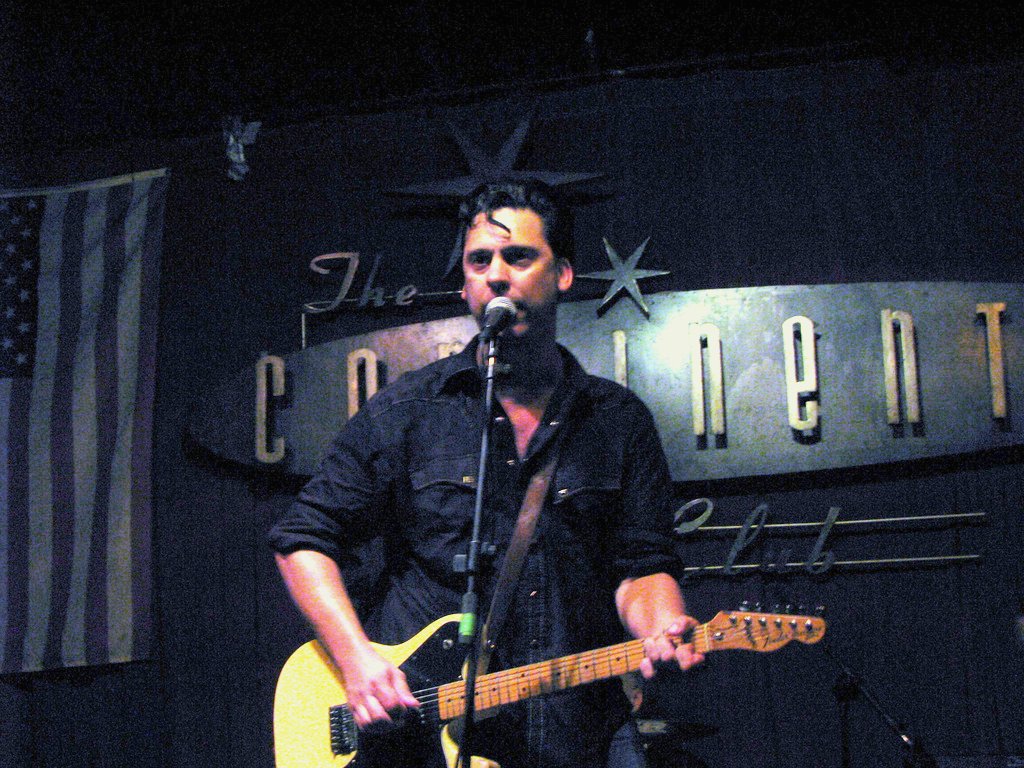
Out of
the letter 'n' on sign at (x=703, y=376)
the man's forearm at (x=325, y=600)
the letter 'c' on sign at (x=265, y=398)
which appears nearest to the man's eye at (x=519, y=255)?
the man's forearm at (x=325, y=600)

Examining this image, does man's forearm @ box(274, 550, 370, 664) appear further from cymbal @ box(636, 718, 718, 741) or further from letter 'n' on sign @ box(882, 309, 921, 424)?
letter 'n' on sign @ box(882, 309, 921, 424)

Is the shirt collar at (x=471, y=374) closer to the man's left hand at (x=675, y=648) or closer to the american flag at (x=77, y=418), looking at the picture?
the man's left hand at (x=675, y=648)

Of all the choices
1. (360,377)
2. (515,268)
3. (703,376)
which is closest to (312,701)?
(515,268)

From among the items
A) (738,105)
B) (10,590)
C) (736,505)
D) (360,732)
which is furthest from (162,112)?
(360,732)

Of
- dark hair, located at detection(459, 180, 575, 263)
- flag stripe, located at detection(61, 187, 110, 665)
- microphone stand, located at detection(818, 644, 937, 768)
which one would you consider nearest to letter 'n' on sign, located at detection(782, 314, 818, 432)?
microphone stand, located at detection(818, 644, 937, 768)

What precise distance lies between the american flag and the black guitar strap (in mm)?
2516

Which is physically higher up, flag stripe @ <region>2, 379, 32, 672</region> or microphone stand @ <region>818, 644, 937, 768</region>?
flag stripe @ <region>2, 379, 32, 672</region>

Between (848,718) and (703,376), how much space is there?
143 centimetres

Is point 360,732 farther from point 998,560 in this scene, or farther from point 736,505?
point 998,560

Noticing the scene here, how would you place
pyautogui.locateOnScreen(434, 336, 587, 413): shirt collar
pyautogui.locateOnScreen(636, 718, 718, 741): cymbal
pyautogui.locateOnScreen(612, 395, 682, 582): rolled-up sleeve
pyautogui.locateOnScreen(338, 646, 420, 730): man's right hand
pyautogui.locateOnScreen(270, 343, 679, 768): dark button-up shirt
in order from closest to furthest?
pyautogui.locateOnScreen(338, 646, 420, 730): man's right hand
pyautogui.locateOnScreen(270, 343, 679, 768): dark button-up shirt
pyautogui.locateOnScreen(612, 395, 682, 582): rolled-up sleeve
pyautogui.locateOnScreen(434, 336, 587, 413): shirt collar
pyautogui.locateOnScreen(636, 718, 718, 741): cymbal

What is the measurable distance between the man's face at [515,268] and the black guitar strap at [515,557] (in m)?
0.39

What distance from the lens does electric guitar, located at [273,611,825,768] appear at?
2.61 metres

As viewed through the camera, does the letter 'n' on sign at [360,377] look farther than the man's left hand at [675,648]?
Yes

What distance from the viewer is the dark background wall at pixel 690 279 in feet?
13.6
